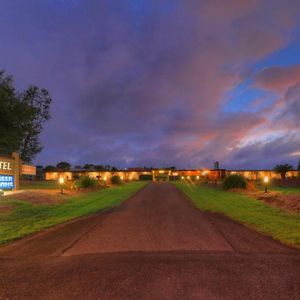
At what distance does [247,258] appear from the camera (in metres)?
8.58

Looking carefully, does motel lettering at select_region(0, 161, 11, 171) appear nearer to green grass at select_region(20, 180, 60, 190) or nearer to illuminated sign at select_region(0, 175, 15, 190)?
illuminated sign at select_region(0, 175, 15, 190)

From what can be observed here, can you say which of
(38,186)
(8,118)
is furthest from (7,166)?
(38,186)

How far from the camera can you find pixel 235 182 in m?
38.5

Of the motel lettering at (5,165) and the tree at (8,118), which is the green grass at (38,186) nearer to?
the tree at (8,118)

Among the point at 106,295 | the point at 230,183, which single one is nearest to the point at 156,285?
the point at 106,295

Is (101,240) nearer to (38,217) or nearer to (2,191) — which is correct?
(38,217)

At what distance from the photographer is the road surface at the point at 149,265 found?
20.6 feet

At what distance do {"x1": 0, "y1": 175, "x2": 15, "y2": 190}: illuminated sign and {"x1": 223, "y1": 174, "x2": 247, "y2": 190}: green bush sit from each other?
20681mm

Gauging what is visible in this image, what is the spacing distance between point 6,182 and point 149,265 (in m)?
23.1

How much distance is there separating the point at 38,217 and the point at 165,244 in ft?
29.2

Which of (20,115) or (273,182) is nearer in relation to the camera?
(20,115)

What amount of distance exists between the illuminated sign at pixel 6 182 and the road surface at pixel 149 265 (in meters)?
16.2

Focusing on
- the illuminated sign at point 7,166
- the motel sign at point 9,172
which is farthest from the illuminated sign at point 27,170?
Answer: the illuminated sign at point 7,166

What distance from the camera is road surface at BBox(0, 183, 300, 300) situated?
627 centimetres
